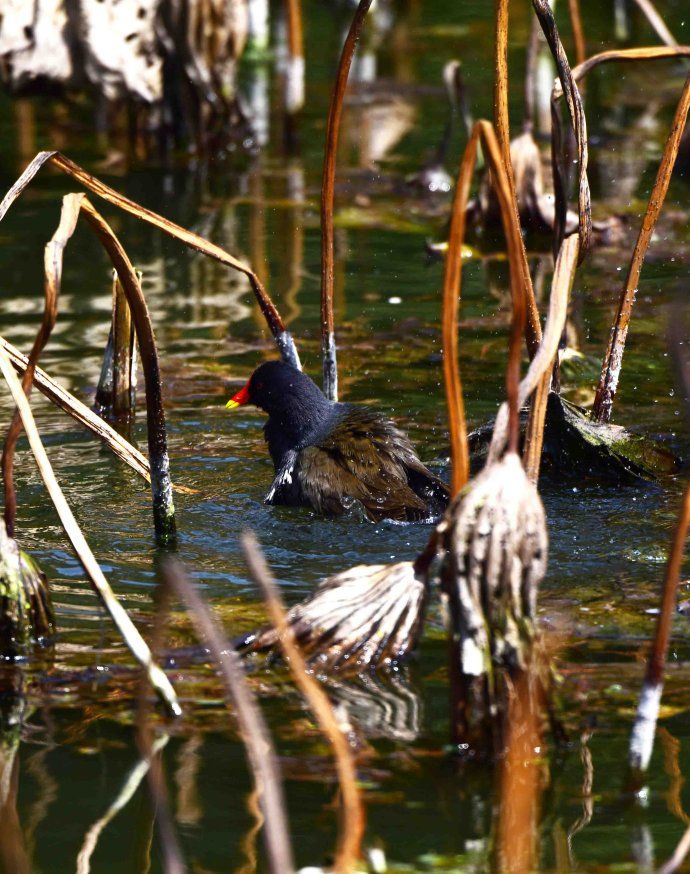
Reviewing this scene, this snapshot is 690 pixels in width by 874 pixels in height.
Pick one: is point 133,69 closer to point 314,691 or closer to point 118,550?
point 118,550

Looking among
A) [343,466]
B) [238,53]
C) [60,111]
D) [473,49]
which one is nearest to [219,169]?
[238,53]

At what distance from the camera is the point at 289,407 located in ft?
16.8

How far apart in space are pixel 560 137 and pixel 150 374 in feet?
4.79

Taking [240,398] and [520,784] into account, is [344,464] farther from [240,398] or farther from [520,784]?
[520,784]

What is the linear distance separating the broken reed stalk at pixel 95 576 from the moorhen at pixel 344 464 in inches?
59.0

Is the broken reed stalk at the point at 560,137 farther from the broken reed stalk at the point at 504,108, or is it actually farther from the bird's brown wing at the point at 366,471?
the bird's brown wing at the point at 366,471

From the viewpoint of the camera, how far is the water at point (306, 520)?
9.18ft

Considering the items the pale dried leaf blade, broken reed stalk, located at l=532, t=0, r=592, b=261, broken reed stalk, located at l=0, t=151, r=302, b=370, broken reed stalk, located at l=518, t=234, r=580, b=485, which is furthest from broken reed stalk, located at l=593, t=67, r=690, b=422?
the pale dried leaf blade

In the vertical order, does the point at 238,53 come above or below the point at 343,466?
above

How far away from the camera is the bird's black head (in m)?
5.09

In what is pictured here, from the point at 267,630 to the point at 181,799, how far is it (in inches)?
26.3

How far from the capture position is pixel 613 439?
4762mm

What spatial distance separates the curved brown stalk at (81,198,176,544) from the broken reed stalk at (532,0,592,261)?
111cm

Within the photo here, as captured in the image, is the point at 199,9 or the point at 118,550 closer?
the point at 118,550
